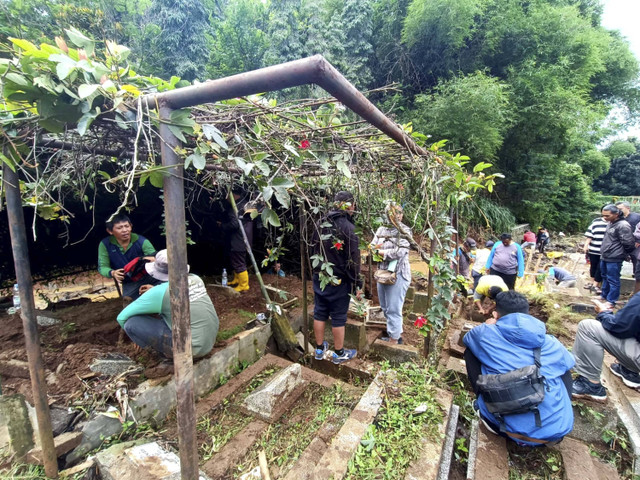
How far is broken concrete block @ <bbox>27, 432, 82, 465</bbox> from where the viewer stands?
1990mm

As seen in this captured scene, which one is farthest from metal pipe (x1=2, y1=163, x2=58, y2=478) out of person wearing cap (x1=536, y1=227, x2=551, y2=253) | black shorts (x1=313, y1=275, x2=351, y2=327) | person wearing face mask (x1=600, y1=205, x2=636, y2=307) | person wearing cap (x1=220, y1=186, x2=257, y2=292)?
person wearing cap (x1=536, y1=227, x2=551, y2=253)

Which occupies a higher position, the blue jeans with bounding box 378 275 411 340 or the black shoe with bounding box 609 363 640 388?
the blue jeans with bounding box 378 275 411 340

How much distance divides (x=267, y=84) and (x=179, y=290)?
3.24 ft

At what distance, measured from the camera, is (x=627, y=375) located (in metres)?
3.23

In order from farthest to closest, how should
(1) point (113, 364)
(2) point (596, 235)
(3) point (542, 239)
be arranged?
(3) point (542, 239), (2) point (596, 235), (1) point (113, 364)

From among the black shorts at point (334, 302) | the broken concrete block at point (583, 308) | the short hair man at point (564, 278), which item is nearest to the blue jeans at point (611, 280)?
the broken concrete block at point (583, 308)

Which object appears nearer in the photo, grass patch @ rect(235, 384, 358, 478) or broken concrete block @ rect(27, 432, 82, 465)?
broken concrete block @ rect(27, 432, 82, 465)

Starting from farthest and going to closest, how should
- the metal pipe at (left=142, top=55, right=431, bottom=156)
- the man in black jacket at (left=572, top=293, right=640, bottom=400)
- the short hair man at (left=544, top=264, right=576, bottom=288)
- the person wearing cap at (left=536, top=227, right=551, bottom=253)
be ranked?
1. the person wearing cap at (left=536, top=227, right=551, bottom=253)
2. the short hair man at (left=544, top=264, right=576, bottom=288)
3. the man in black jacket at (left=572, top=293, right=640, bottom=400)
4. the metal pipe at (left=142, top=55, right=431, bottom=156)

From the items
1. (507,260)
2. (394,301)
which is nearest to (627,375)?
(507,260)

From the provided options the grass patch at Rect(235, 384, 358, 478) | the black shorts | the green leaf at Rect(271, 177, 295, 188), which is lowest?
the grass patch at Rect(235, 384, 358, 478)

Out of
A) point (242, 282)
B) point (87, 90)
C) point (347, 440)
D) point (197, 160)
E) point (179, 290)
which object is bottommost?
point (347, 440)

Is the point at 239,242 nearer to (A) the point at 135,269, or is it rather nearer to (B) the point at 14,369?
(A) the point at 135,269

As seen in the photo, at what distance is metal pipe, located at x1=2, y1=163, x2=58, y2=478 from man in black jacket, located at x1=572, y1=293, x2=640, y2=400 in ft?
14.9

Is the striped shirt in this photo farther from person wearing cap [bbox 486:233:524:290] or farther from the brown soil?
the brown soil
